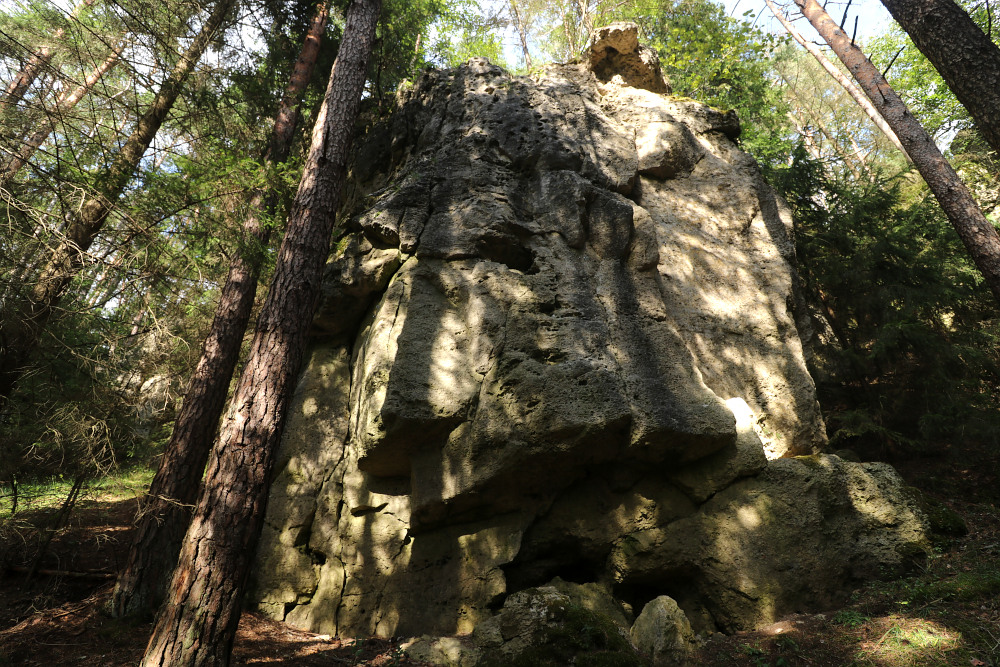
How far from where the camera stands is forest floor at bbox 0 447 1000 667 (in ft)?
15.1

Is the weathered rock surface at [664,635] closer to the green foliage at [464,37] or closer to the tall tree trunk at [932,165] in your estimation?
the tall tree trunk at [932,165]

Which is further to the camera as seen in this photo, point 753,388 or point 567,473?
point 753,388

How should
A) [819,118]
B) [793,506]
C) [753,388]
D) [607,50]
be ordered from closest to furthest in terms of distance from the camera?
[793,506], [753,388], [607,50], [819,118]

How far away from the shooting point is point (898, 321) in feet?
29.1

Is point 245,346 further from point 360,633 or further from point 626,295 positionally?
point 626,295

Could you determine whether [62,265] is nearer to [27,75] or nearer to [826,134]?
[27,75]

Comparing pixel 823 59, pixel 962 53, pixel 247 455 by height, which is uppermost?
pixel 823 59

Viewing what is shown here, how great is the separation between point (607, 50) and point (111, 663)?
12.4 metres

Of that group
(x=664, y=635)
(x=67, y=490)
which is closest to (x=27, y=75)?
(x=67, y=490)

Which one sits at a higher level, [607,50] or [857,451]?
[607,50]

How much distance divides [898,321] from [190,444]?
1120cm

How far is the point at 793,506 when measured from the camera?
6.32 m

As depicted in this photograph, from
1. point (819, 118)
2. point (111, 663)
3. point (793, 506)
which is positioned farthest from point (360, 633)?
point (819, 118)

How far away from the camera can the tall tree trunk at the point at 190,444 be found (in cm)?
650
